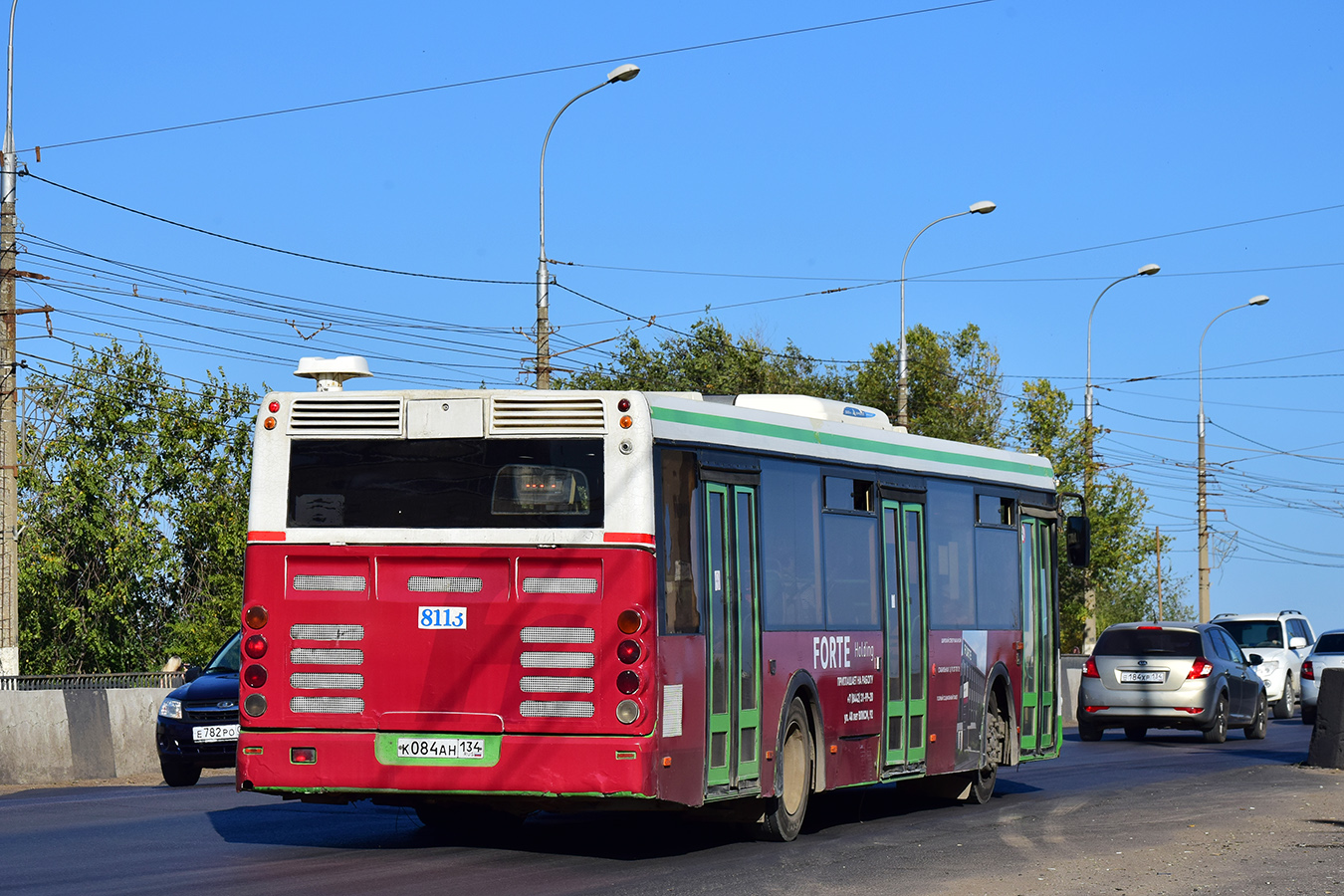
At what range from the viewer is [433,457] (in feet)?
38.2

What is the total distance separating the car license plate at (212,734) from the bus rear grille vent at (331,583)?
28.3 ft

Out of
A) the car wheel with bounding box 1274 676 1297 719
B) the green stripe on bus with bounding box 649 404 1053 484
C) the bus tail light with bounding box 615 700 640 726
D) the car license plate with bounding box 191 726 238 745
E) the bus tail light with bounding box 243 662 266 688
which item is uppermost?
the green stripe on bus with bounding box 649 404 1053 484

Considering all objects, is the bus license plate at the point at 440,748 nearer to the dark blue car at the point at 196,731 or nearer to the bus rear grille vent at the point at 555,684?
the bus rear grille vent at the point at 555,684

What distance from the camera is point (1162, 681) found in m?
27.8

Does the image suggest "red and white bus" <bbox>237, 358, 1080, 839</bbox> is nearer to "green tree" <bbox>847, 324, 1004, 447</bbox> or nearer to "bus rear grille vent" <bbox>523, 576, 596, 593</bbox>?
"bus rear grille vent" <bbox>523, 576, 596, 593</bbox>

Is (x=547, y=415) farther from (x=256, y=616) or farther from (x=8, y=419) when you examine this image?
(x=8, y=419)

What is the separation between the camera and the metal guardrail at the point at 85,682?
71.2 feet

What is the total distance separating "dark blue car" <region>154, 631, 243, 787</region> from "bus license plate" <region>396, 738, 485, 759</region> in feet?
28.5

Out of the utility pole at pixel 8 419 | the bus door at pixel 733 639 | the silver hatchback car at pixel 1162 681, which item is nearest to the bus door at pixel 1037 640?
the bus door at pixel 733 639

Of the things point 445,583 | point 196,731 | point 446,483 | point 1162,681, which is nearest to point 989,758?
point 445,583

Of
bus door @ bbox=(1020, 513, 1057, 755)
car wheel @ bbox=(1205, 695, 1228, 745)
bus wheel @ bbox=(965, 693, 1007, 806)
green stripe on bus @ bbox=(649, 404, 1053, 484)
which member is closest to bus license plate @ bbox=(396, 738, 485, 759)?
green stripe on bus @ bbox=(649, 404, 1053, 484)

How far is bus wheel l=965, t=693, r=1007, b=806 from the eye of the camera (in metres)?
17.1

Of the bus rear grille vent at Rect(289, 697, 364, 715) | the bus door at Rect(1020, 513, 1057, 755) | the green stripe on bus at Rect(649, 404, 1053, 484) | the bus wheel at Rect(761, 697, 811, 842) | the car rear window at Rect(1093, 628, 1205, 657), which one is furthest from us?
the car rear window at Rect(1093, 628, 1205, 657)

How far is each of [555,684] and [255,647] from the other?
1927 mm
